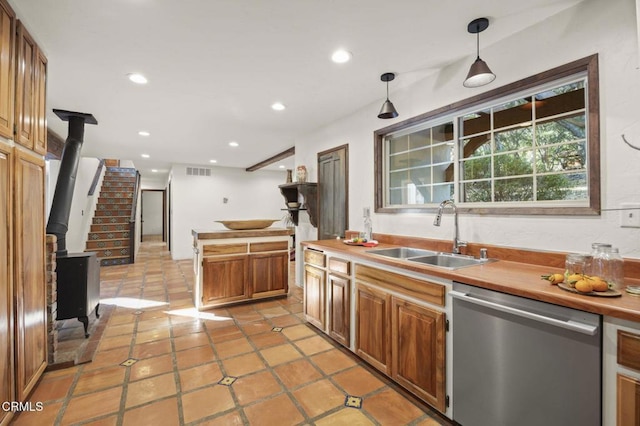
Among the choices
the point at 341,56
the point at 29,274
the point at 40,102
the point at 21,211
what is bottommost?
the point at 29,274

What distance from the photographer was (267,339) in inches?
107

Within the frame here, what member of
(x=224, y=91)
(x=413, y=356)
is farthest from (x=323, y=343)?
(x=224, y=91)

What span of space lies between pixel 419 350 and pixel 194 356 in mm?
1853

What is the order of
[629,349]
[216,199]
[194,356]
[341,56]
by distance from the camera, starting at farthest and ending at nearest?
[216,199] < [194,356] < [341,56] < [629,349]

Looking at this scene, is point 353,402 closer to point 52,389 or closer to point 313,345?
point 313,345

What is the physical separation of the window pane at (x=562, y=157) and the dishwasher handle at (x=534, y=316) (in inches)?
42.0

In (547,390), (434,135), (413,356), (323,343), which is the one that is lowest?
(323,343)

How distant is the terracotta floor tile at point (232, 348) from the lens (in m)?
2.44

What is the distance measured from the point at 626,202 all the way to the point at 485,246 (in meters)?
0.76

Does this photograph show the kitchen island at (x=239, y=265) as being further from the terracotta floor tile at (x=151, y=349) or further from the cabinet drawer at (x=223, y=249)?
the terracotta floor tile at (x=151, y=349)

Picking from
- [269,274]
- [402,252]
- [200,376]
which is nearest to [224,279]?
[269,274]

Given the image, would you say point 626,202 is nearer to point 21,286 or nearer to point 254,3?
point 254,3

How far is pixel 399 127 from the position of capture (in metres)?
2.81

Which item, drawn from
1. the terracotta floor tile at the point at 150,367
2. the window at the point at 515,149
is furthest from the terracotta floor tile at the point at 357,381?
→ the window at the point at 515,149
